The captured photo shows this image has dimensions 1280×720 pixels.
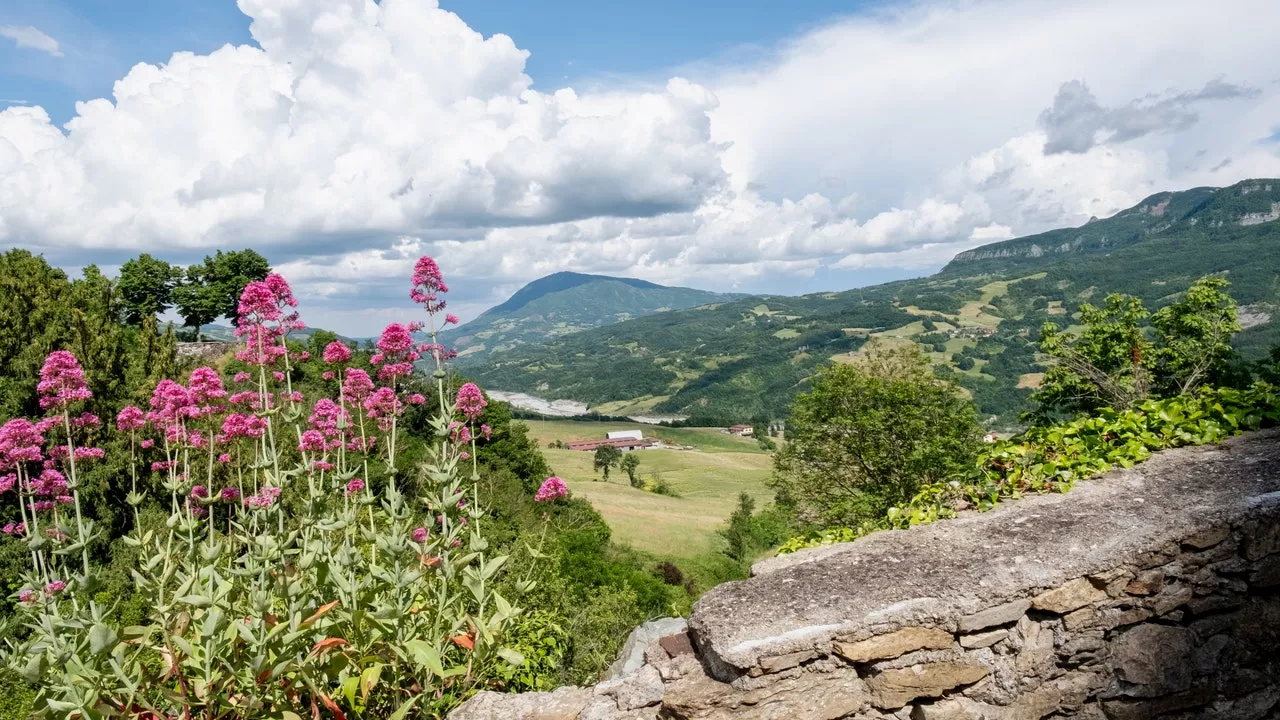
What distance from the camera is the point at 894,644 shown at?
13.5ft

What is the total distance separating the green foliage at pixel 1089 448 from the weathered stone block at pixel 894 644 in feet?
4.76

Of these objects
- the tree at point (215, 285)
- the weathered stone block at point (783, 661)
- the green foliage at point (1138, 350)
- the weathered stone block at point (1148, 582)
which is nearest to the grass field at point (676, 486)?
the green foliage at point (1138, 350)

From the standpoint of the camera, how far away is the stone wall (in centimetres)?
411

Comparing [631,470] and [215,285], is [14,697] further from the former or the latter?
[631,470]

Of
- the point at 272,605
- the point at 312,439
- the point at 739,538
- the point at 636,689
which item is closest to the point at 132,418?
the point at 312,439

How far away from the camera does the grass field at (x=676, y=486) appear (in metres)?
66.5

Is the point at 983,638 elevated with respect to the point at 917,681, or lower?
elevated

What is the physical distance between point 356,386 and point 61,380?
2480 mm

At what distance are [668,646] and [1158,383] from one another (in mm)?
25873

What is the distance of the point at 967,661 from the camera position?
13.7ft

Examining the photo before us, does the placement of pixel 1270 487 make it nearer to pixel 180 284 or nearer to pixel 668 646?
pixel 668 646

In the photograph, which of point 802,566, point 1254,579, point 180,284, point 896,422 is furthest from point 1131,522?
point 180,284

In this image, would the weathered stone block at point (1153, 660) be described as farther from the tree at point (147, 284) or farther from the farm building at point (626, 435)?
the farm building at point (626, 435)

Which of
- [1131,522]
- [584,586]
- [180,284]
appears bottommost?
[584,586]
